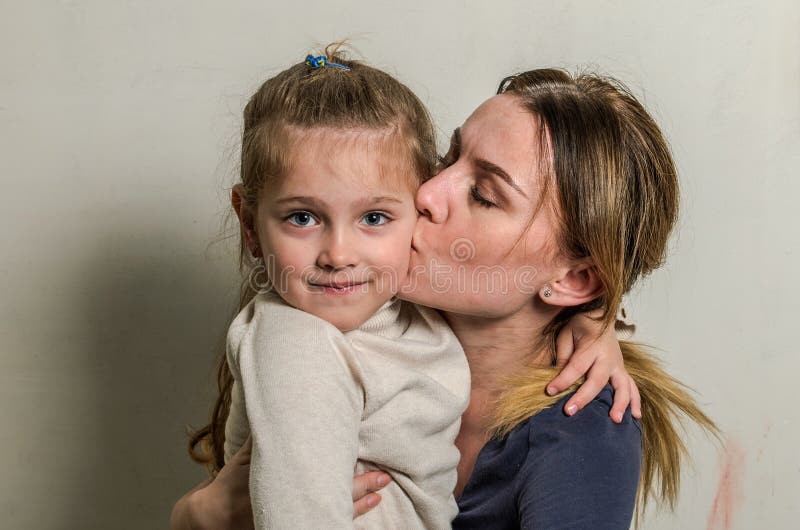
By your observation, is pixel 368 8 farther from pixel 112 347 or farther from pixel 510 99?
pixel 112 347

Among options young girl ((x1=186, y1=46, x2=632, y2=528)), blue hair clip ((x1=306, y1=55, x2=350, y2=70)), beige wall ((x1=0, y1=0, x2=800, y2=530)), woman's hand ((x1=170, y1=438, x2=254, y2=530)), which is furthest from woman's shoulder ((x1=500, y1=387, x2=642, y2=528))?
beige wall ((x1=0, y1=0, x2=800, y2=530))

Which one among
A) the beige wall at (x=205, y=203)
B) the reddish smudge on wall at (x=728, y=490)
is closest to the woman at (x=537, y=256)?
the beige wall at (x=205, y=203)

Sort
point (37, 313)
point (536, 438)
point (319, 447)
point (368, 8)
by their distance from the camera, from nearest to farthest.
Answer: point (319, 447)
point (536, 438)
point (368, 8)
point (37, 313)

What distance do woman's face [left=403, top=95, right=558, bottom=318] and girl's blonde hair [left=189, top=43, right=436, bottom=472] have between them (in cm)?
9

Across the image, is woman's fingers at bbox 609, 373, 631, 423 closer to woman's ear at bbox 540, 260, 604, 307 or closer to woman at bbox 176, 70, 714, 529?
woman at bbox 176, 70, 714, 529

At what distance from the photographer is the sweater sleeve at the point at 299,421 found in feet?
4.52

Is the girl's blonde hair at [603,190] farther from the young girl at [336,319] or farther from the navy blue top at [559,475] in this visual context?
the young girl at [336,319]

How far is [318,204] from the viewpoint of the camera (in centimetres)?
157

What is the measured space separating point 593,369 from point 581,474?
0.77ft

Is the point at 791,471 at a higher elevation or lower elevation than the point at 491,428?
lower

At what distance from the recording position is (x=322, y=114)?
1598 mm

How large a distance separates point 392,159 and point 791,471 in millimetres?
1902

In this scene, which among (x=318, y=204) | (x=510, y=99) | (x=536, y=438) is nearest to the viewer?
→ (x=318, y=204)

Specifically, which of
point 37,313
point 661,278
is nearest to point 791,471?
point 661,278
